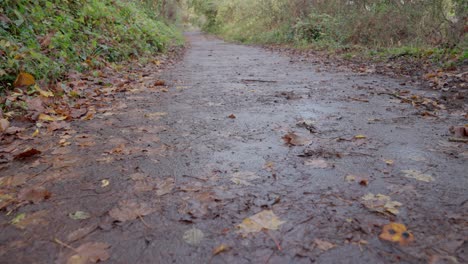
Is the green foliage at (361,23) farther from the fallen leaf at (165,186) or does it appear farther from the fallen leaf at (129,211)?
the fallen leaf at (129,211)

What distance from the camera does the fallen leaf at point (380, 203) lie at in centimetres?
162

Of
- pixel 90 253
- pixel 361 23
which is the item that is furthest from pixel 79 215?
pixel 361 23

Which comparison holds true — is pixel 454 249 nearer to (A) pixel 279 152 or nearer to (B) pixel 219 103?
(A) pixel 279 152

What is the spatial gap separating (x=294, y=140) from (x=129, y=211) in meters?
1.38

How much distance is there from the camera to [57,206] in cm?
174

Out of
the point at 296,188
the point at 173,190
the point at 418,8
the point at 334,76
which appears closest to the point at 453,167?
the point at 296,188

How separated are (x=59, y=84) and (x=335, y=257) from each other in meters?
3.81

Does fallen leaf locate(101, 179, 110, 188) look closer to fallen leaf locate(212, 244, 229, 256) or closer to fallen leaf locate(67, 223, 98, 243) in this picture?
fallen leaf locate(67, 223, 98, 243)

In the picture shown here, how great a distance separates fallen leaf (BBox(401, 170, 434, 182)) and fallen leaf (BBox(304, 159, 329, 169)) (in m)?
0.47

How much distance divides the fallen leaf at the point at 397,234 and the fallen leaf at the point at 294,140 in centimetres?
109

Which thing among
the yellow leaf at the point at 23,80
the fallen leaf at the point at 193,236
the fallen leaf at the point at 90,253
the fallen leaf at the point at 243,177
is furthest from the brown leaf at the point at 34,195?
the yellow leaf at the point at 23,80

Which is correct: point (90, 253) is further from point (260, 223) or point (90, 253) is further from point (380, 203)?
point (380, 203)

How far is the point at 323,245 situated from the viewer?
1395 millimetres

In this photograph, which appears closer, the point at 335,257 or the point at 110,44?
the point at 335,257
